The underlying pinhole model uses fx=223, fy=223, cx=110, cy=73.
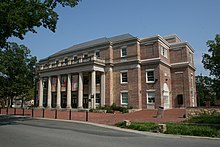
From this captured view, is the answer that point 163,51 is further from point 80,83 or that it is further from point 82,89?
point 82,89

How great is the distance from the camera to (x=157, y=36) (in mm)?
34750

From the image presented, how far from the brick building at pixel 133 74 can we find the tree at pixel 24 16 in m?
18.2

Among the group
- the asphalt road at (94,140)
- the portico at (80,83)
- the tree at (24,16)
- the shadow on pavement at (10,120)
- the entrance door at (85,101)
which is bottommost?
the shadow on pavement at (10,120)

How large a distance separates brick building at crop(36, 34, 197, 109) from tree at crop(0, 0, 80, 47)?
18.2 metres

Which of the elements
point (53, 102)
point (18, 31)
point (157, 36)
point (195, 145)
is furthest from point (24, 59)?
point (195, 145)

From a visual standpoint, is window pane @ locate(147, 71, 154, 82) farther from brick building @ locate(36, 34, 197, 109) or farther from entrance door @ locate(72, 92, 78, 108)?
entrance door @ locate(72, 92, 78, 108)

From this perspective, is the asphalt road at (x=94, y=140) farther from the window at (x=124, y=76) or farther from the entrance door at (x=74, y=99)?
the entrance door at (x=74, y=99)

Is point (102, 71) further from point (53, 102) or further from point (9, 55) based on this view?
point (9, 55)

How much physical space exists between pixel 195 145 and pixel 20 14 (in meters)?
13.7

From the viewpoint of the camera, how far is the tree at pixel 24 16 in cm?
1481

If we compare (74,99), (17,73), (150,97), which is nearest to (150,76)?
(150,97)

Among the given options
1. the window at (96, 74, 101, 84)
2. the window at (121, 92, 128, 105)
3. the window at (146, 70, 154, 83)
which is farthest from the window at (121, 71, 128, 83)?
the window at (96, 74, 101, 84)

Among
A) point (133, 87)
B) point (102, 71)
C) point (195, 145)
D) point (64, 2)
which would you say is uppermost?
point (64, 2)

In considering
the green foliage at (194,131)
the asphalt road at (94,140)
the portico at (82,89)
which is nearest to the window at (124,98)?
the portico at (82,89)
